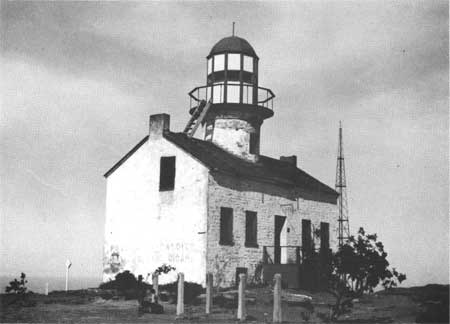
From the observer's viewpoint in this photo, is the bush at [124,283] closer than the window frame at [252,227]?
Yes

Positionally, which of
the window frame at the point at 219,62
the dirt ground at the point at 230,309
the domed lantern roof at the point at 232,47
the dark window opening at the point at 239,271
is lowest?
the dirt ground at the point at 230,309

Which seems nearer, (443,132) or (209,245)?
(443,132)

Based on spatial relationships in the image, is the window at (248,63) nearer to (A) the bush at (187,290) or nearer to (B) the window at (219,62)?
(B) the window at (219,62)

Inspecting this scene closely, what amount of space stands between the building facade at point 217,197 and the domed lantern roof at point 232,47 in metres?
0.05

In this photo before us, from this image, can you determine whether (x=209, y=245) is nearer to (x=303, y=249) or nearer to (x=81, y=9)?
(x=303, y=249)

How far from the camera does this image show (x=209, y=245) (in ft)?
77.6

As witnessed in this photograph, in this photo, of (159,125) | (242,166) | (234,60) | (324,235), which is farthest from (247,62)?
(324,235)

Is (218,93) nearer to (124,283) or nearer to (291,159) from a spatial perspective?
(291,159)

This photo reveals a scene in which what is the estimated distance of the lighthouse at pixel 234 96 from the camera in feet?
92.8

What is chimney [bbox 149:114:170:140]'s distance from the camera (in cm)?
2552

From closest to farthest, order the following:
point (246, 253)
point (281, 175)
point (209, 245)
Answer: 1. point (209, 245)
2. point (246, 253)
3. point (281, 175)

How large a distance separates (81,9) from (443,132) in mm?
9595

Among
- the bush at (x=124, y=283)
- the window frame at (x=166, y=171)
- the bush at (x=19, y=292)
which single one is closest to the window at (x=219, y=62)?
the window frame at (x=166, y=171)

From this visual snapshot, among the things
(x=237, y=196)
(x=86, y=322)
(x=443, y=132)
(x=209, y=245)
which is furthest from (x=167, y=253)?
(x=443, y=132)
